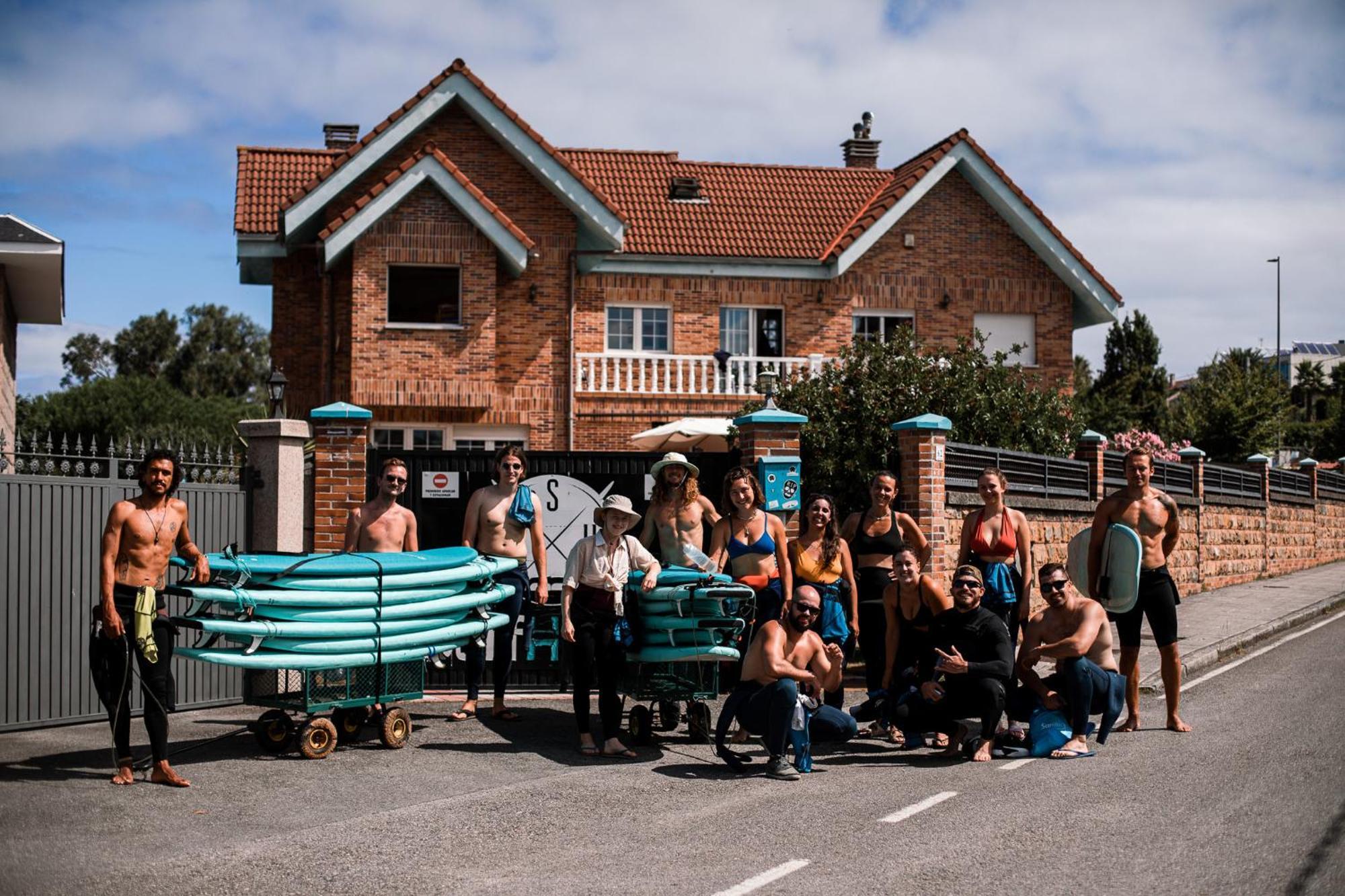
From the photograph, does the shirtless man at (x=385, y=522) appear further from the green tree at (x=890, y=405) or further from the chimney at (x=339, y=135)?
the chimney at (x=339, y=135)

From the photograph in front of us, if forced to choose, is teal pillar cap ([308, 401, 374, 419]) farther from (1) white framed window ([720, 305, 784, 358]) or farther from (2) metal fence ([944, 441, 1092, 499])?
(1) white framed window ([720, 305, 784, 358])

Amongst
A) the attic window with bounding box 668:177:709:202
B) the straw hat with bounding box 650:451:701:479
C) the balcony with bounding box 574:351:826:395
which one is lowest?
the straw hat with bounding box 650:451:701:479

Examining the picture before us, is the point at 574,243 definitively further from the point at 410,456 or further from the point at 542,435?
the point at 410,456

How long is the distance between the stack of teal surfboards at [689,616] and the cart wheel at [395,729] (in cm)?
157

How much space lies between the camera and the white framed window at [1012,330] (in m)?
28.8

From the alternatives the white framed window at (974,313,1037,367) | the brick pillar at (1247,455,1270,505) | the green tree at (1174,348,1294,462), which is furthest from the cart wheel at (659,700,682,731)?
the green tree at (1174,348,1294,462)

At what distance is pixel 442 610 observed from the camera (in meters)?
9.66

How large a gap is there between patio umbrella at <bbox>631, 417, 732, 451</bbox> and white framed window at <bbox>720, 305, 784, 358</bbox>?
472 centimetres

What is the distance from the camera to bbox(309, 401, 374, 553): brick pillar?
460 inches

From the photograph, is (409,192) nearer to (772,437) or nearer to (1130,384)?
(772,437)

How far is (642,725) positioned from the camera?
9.80 metres

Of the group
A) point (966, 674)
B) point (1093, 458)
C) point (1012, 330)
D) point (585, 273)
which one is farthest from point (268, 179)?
point (966, 674)

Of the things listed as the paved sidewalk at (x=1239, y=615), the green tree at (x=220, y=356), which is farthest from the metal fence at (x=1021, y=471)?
the green tree at (x=220, y=356)

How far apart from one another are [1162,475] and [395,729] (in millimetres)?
16016
